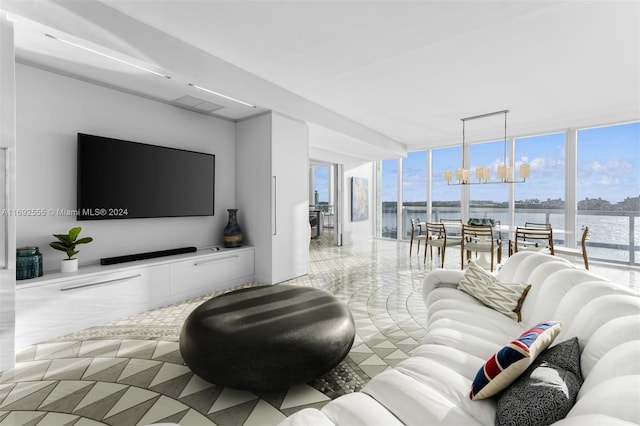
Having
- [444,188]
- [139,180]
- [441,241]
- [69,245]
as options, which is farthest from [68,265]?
[444,188]

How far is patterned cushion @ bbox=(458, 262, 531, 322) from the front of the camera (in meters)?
2.10

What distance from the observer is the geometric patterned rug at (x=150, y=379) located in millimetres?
1749

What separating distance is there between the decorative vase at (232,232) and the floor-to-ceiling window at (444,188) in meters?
5.63

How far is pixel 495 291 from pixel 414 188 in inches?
262

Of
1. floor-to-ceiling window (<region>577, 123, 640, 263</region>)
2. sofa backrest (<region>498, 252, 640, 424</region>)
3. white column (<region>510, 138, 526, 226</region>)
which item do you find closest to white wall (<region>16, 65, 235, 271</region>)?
sofa backrest (<region>498, 252, 640, 424</region>)

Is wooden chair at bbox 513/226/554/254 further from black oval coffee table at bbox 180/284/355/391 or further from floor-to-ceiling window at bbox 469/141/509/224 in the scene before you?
black oval coffee table at bbox 180/284/355/391

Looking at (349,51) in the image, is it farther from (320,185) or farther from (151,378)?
(320,185)

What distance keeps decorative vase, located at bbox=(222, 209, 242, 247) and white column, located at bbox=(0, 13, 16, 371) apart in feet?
7.73

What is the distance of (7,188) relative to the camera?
2188 millimetres

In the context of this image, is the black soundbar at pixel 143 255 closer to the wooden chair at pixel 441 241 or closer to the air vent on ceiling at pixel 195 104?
the air vent on ceiling at pixel 195 104

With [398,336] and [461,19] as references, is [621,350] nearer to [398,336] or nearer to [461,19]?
[398,336]

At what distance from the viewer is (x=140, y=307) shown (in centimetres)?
329

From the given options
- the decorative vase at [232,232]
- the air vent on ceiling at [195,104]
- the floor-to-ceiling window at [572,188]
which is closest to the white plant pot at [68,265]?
the decorative vase at [232,232]

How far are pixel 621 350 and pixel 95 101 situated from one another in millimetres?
4474
